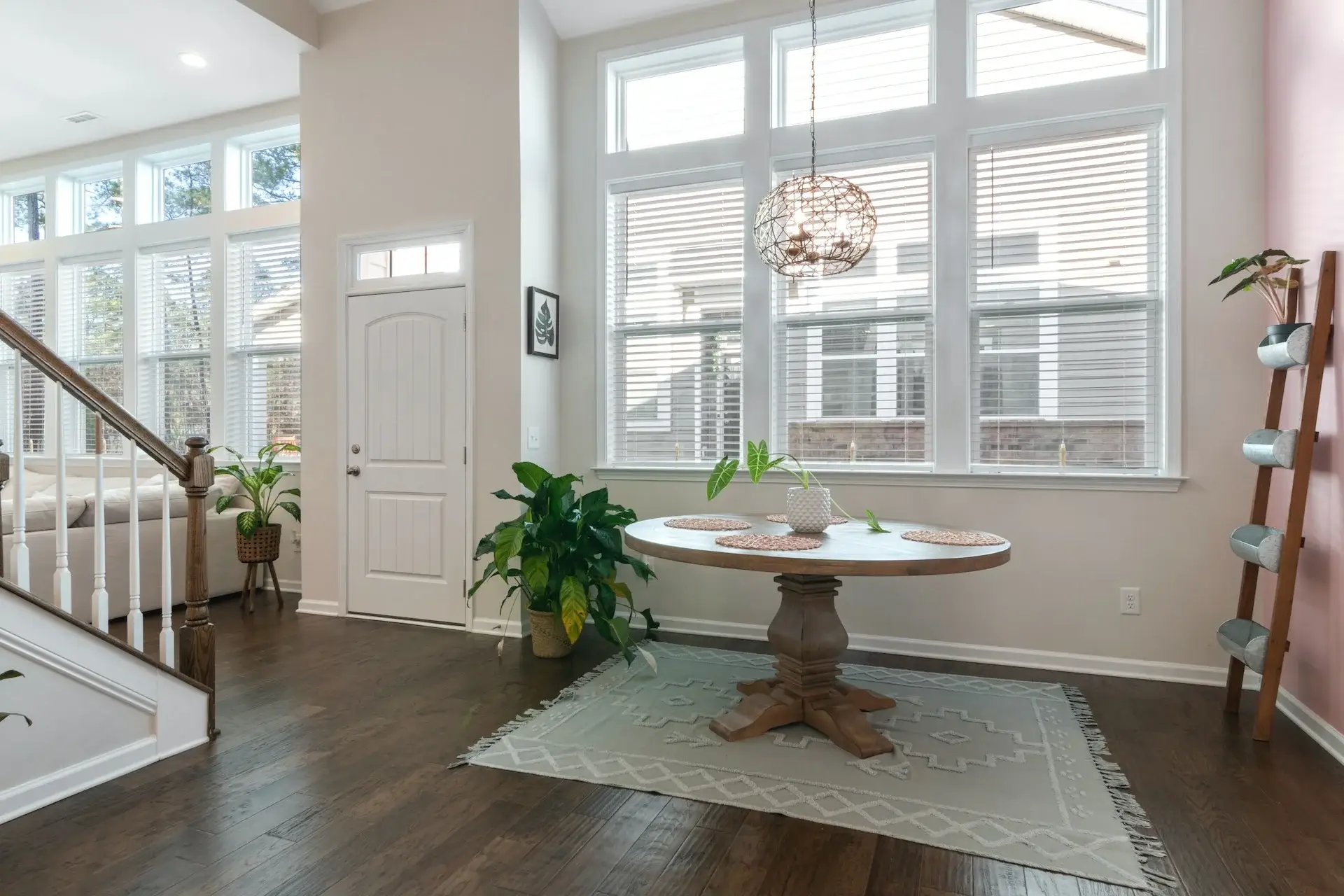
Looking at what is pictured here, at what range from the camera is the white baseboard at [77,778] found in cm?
205

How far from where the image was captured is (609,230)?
4309 mm

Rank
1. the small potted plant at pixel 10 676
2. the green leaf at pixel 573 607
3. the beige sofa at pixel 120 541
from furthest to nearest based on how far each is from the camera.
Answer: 1. the beige sofa at pixel 120 541
2. the green leaf at pixel 573 607
3. the small potted plant at pixel 10 676

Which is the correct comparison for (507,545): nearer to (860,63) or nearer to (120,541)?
(120,541)

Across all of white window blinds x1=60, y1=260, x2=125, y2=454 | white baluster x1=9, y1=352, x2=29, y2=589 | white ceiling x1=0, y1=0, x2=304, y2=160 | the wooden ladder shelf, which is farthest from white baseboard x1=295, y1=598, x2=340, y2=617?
the wooden ladder shelf

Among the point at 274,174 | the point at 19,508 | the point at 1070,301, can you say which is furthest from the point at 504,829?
the point at 274,174

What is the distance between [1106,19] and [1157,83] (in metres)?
0.43

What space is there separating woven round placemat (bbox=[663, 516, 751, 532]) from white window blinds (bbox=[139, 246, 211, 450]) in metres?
4.04

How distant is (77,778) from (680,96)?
3.99m

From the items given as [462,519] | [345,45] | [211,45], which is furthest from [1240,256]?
[211,45]

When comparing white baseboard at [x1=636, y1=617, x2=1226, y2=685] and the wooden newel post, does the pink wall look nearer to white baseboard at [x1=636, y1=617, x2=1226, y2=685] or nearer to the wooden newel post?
white baseboard at [x1=636, y1=617, x2=1226, y2=685]

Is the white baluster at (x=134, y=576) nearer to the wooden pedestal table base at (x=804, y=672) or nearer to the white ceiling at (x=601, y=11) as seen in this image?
the wooden pedestal table base at (x=804, y=672)

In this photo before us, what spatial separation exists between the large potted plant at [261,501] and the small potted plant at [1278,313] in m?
4.86

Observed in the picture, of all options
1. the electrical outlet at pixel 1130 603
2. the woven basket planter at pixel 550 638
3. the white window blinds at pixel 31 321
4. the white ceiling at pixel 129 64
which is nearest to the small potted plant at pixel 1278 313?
the electrical outlet at pixel 1130 603

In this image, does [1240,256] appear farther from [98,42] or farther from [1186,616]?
[98,42]
